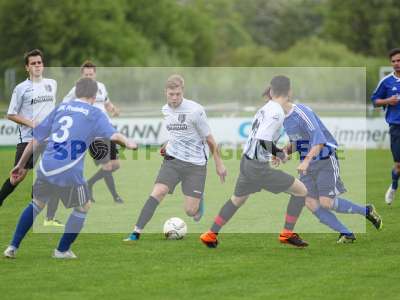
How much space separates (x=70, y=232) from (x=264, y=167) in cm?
219

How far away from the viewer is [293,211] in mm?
10594

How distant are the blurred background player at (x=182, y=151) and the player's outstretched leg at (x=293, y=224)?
43.6 inches

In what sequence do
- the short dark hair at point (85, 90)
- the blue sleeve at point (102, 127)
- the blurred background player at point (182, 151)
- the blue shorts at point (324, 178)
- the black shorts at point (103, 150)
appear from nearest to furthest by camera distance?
the blue sleeve at point (102, 127) → the short dark hair at point (85, 90) → the blue shorts at point (324, 178) → the blurred background player at point (182, 151) → the black shorts at point (103, 150)

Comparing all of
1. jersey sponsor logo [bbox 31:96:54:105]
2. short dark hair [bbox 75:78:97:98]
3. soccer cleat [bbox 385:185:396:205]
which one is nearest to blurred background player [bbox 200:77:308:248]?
short dark hair [bbox 75:78:97:98]

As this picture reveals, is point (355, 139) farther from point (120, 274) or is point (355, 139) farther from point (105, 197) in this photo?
point (120, 274)

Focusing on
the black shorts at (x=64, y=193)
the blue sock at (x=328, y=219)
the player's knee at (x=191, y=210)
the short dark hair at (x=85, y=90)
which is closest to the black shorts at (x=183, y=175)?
the player's knee at (x=191, y=210)

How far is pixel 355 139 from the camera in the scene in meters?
28.2

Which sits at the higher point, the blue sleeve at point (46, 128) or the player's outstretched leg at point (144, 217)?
the blue sleeve at point (46, 128)

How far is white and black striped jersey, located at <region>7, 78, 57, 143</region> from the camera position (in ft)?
42.9

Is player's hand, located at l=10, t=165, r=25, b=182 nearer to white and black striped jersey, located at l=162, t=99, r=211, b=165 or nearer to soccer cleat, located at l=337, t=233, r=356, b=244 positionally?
white and black striped jersey, located at l=162, t=99, r=211, b=165

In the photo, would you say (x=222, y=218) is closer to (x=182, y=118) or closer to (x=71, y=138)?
(x=182, y=118)

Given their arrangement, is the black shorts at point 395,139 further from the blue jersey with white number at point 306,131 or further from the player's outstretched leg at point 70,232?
the player's outstretched leg at point 70,232

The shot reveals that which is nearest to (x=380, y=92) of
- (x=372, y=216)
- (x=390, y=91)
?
(x=390, y=91)

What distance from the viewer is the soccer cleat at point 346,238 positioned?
10.8 meters
